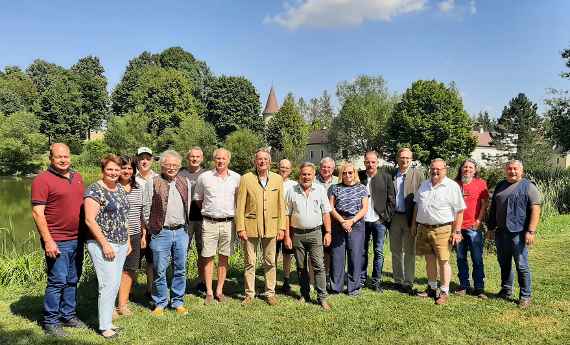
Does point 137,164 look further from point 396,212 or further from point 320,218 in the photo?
point 396,212

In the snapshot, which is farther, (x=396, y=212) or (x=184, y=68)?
(x=184, y=68)

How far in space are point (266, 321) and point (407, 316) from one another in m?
1.67

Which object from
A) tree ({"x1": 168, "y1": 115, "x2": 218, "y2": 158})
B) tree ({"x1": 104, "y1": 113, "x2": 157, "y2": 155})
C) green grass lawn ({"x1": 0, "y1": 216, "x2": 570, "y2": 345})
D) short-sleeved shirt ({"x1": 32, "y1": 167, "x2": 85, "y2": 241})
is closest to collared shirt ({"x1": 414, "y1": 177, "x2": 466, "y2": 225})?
green grass lawn ({"x1": 0, "y1": 216, "x2": 570, "y2": 345})

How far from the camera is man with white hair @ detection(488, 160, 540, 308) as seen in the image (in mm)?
4863

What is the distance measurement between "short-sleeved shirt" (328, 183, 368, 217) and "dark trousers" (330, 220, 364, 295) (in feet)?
0.66

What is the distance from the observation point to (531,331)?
425 centimetres

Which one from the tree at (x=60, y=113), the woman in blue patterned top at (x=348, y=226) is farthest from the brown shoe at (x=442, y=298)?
the tree at (x=60, y=113)

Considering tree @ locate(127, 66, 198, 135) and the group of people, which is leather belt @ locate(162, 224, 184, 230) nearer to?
the group of people

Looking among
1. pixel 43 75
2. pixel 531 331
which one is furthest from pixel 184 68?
pixel 531 331

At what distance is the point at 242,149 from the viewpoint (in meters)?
30.3

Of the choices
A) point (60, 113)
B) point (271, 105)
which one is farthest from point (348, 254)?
point (271, 105)

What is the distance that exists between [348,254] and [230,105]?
40.2 metres

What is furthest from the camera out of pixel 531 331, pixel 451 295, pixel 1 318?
pixel 451 295

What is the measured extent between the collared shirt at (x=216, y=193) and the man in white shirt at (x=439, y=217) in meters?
2.41
